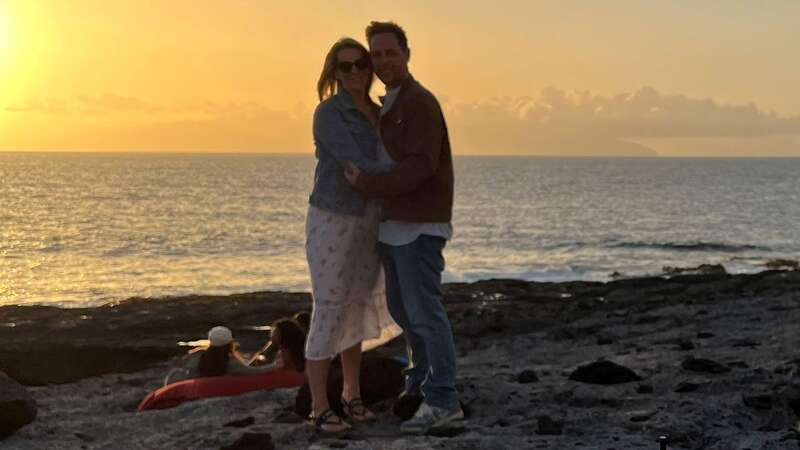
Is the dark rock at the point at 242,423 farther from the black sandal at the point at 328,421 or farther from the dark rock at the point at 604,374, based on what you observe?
the dark rock at the point at 604,374

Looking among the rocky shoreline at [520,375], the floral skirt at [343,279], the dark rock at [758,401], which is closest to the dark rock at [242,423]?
the rocky shoreline at [520,375]

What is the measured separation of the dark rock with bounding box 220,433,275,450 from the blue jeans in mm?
1006

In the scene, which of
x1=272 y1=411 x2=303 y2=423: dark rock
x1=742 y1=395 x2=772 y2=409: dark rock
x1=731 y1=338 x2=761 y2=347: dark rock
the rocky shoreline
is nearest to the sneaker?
the rocky shoreline

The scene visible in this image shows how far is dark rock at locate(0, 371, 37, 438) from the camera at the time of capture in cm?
600

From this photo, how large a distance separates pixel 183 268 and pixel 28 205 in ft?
131

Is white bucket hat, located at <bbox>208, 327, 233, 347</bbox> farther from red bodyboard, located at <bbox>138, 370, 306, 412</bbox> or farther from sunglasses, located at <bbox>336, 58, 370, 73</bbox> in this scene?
sunglasses, located at <bbox>336, 58, 370, 73</bbox>

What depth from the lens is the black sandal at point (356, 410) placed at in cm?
584

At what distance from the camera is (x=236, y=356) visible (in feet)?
26.2

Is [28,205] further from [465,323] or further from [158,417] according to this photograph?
[158,417]

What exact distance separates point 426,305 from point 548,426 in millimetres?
1048

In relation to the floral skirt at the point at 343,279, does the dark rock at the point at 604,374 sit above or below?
below

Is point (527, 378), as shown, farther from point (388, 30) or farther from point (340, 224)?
point (388, 30)

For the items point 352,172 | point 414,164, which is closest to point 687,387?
point 414,164

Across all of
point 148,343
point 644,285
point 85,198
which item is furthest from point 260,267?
point 85,198
